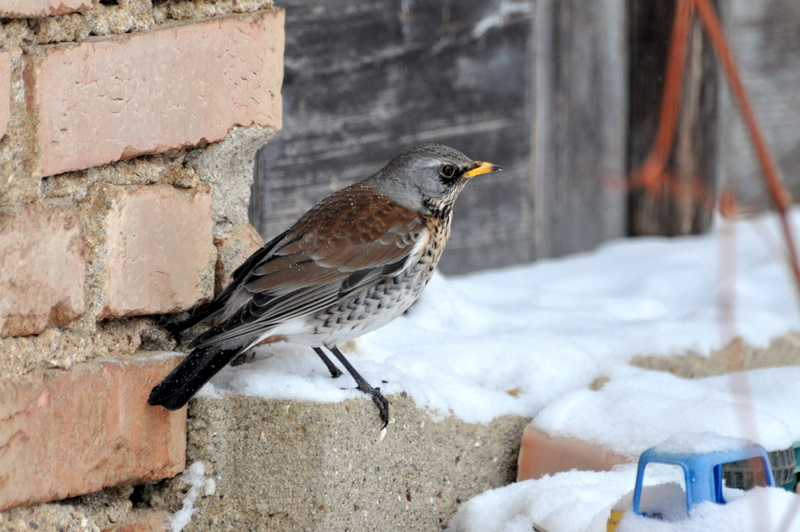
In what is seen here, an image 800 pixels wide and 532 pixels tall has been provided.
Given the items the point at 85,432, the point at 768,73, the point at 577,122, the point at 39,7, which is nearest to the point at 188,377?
the point at 85,432

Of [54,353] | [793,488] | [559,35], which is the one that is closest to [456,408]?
[793,488]

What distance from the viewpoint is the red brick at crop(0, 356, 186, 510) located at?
5.90 feet

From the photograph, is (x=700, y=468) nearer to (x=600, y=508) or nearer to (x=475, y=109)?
(x=600, y=508)

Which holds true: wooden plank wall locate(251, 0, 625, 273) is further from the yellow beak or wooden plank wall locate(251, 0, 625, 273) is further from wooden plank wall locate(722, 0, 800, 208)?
wooden plank wall locate(722, 0, 800, 208)

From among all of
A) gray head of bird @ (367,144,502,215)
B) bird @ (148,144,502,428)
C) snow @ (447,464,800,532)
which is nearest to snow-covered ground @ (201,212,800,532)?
snow @ (447,464,800,532)

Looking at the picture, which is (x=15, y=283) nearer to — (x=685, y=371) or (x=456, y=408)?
(x=456, y=408)

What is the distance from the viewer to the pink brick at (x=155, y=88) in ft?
5.98

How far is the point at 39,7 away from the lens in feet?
5.78

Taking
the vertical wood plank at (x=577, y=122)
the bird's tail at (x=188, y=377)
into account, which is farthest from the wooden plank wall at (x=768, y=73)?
the bird's tail at (x=188, y=377)

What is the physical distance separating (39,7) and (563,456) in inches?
58.8

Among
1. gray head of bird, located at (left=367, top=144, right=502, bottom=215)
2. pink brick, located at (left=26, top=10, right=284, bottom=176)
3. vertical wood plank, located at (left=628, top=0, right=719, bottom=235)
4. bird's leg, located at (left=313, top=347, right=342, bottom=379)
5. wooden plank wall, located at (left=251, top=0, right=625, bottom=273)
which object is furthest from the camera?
vertical wood plank, located at (left=628, top=0, right=719, bottom=235)

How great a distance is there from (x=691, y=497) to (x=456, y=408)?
72 cm

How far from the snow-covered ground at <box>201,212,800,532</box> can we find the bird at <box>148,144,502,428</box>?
119 millimetres

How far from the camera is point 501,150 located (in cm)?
380
